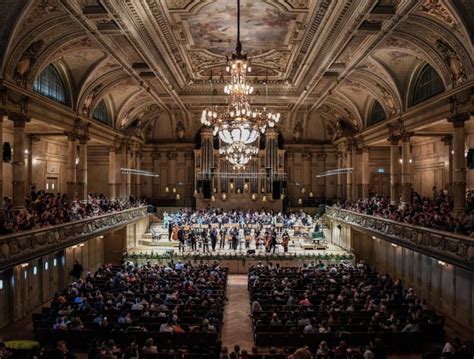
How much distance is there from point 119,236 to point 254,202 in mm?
11818

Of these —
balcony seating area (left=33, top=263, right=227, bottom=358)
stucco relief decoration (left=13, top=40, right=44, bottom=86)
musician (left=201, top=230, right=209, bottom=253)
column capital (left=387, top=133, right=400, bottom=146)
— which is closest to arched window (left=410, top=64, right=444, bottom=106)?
column capital (left=387, top=133, right=400, bottom=146)

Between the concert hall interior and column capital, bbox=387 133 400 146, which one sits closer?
the concert hall interior

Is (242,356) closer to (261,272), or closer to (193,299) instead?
(193,299)

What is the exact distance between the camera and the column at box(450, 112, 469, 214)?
1652 cm

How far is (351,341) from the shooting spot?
12055mm

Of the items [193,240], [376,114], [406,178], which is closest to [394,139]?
[406,178]

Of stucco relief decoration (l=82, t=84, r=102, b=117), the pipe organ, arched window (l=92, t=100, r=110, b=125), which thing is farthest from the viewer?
the pipe organ

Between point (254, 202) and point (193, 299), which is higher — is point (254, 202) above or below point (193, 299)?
above

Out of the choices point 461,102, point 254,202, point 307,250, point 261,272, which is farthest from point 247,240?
point 461,102

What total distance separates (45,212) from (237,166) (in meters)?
9.65

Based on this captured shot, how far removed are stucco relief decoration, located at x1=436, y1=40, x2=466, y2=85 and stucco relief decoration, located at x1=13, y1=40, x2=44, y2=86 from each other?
14.1m

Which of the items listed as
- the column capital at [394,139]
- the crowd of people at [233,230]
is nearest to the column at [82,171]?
the crowd of people at [233,230]

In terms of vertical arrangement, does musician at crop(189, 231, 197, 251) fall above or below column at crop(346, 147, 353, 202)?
below

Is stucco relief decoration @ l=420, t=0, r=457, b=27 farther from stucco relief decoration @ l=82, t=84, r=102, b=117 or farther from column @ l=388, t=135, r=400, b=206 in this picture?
stucco relief decoration @ l=82, t=84, r=102, b=117
